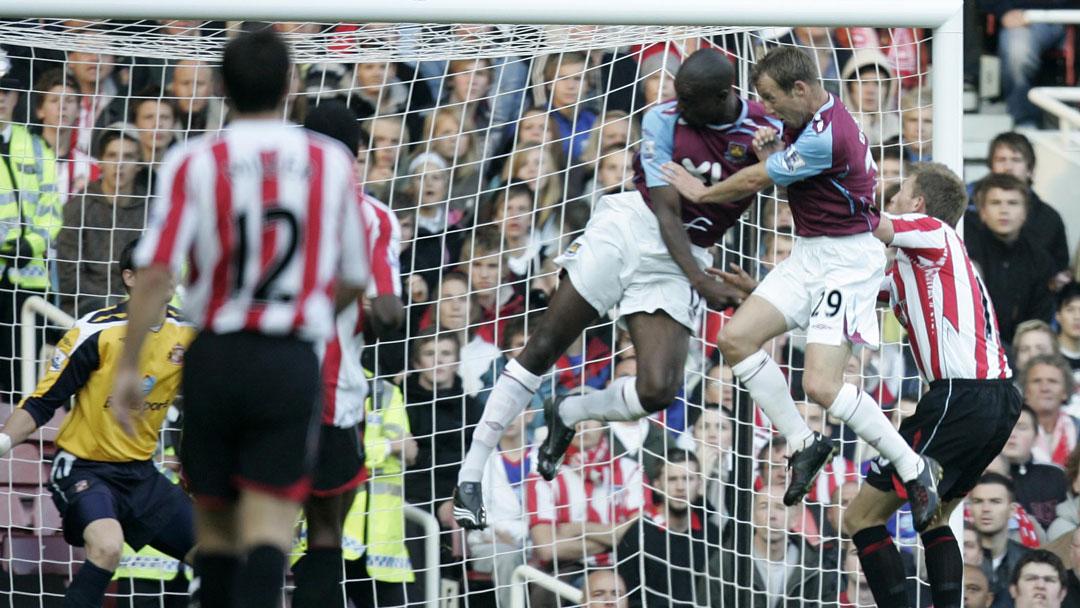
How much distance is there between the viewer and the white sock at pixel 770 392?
5867 millimetres

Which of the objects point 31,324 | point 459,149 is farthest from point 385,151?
point 31,324

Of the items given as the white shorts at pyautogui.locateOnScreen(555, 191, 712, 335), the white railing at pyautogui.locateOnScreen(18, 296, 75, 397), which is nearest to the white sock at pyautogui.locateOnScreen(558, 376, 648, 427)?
the white shorts at pyautogui.locateOnScreen(555, 191, 712, 335)

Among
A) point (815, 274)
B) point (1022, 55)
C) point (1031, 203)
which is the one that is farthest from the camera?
point (1022, 55)

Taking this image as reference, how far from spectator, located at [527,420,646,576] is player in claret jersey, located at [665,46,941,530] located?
1603 mm

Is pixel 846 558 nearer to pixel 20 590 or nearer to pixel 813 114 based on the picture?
pixel 813 114

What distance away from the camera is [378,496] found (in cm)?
708

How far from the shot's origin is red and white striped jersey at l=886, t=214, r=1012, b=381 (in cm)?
588

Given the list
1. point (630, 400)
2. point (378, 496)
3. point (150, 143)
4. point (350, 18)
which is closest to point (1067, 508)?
point (630, 400)

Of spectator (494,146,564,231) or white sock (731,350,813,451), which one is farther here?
spectator (494,146,564,231)

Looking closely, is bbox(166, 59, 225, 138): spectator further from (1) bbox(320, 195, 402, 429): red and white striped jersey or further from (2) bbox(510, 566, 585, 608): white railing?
(1) bbox(320, 195, 402, 429): red and white striped jersey

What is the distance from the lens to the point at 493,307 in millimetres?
7652

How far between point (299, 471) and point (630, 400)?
2163 millimetres

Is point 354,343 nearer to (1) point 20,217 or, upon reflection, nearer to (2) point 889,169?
(1) point 20,217

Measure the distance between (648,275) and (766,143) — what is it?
66cm
